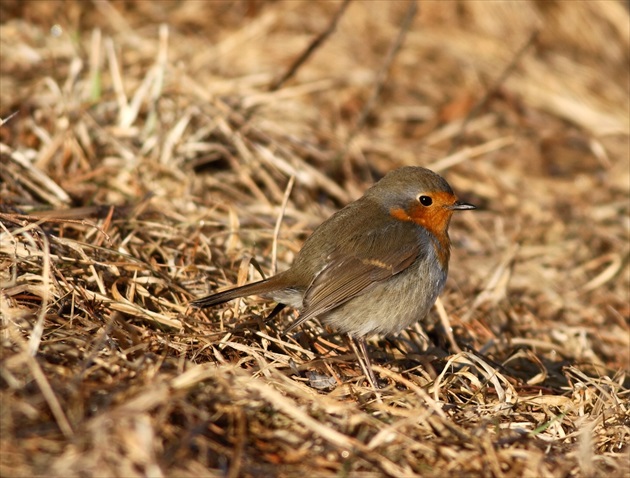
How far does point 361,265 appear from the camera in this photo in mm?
4273

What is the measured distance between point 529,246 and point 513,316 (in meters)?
1.30

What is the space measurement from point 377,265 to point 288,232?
983 millimetres

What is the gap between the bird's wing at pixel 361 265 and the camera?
13.5 feet

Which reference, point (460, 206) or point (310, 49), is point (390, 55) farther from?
point (460, 206)

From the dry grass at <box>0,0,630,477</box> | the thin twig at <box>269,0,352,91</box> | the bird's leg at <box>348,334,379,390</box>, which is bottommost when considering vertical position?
the bird's leg at <box>348,334,379,390</box>

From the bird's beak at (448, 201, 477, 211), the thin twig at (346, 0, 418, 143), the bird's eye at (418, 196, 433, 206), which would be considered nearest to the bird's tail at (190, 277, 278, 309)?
the bird's eye at (418, 196, 433, 206)

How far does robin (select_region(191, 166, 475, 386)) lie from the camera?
413 cm

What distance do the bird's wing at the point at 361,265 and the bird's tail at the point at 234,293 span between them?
215mm

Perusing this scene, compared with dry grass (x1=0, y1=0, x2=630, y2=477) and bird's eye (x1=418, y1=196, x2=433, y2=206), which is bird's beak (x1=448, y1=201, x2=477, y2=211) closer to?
bird's eye (x1=418, y1=196, x2=433, y2=206)

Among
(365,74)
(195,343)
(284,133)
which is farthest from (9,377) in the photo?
(365,74)

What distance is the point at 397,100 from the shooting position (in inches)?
319

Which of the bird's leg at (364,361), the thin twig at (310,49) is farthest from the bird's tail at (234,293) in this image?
the thin twig at (310,49)

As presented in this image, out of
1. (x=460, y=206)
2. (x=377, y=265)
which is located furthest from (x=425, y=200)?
(x=377, y=265)

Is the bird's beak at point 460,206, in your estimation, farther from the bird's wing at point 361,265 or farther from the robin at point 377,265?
the bird's wing at point 361,265
